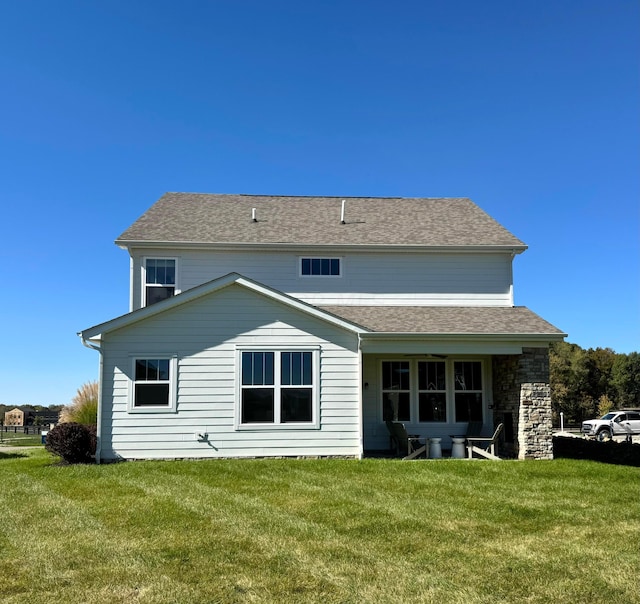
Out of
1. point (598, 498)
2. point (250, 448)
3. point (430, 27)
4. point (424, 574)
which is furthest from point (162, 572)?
point (430, 27)

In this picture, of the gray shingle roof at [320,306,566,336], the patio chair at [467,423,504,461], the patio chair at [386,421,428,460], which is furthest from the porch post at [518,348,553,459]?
the patio chair at [386,421,428,460]

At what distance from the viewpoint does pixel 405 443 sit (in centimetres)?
1512

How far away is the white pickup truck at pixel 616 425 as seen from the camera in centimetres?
3177

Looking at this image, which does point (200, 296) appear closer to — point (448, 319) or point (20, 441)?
point (448, 319)

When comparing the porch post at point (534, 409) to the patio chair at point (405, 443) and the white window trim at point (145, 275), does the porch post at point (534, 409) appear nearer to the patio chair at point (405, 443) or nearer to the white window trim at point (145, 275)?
the patio chair at point (405, 443)

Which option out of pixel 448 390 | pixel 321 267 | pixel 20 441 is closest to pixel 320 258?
pixel 321 267

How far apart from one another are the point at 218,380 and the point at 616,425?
82.5 feet

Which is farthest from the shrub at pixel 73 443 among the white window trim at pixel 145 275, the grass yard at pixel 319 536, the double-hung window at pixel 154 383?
the white window trim at pixel 145 275

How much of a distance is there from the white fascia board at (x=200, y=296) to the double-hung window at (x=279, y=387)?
0.98m

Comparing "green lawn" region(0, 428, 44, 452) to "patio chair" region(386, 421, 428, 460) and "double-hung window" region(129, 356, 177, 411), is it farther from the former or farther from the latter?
"patio chair" region(386, 421, 428, 460)

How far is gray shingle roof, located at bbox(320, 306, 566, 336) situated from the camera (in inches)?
600

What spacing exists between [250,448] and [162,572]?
832 cm

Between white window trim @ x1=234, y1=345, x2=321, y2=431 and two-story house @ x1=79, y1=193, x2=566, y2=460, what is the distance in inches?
1.3

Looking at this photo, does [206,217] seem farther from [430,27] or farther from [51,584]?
[51,584]
